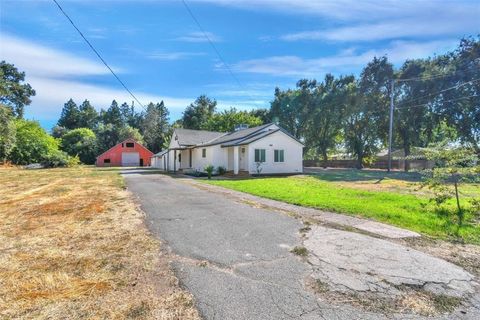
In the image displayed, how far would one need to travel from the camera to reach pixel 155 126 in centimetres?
7069

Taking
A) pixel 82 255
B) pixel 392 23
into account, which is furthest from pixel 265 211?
pixel 392 23

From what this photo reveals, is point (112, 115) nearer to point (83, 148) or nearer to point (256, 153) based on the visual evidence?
point (83, 148)

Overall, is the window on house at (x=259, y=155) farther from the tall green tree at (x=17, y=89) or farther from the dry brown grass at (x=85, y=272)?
the tall green tree at (x=17, y=89)

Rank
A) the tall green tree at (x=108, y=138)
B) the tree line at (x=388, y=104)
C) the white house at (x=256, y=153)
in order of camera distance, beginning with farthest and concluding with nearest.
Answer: the tall green tree at (x=108, y=138), the tree line at (x=388, y=104), the white house at (x=256, y=153)

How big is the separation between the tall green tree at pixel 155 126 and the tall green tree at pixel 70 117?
2049 cm

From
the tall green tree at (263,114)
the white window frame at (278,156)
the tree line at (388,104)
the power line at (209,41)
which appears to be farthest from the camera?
the tall green tree at (263,114)

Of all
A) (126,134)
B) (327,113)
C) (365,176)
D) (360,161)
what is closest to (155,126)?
(126,134)

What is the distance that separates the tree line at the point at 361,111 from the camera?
28.6 meters

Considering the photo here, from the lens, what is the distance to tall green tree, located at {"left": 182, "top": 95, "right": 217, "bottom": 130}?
59.4 meters

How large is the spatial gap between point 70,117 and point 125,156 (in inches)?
1665

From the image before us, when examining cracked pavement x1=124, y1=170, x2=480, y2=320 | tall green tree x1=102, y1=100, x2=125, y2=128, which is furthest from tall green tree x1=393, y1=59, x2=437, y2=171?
tall green tree x1=102, y1=100, x2=125, y2=128

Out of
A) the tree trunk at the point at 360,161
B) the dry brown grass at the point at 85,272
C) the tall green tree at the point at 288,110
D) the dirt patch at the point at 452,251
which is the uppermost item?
A: the tall green tree at the point at 288,110

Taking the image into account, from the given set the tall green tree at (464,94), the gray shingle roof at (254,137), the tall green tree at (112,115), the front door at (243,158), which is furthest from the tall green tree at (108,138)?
the tall green tree at (464,94)

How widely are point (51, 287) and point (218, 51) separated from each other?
→ 44.6 feet
